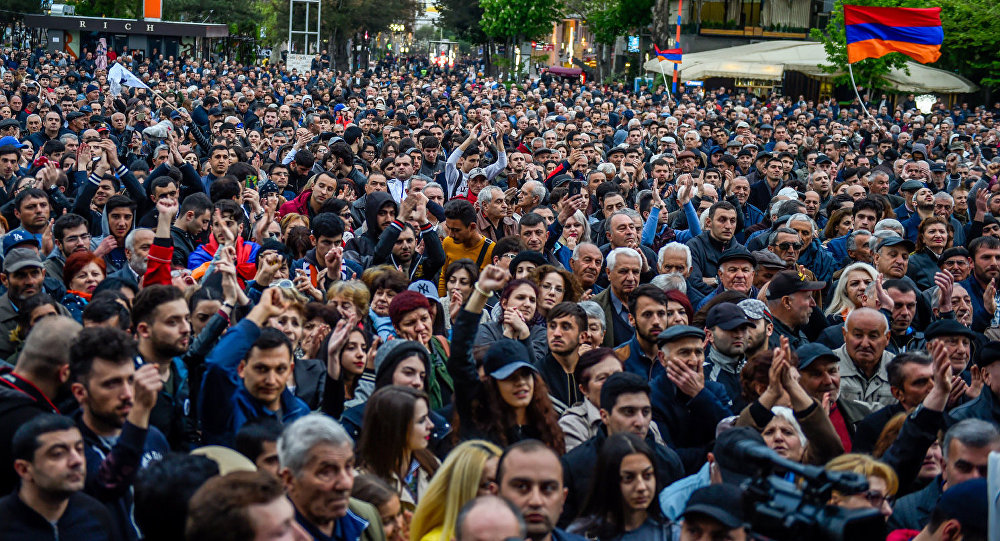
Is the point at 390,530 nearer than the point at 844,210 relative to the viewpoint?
Yes

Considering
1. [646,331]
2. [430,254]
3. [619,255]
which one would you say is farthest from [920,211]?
[646,331]

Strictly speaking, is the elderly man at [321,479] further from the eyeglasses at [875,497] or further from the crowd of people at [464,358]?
the eyeglasses at [875,497]

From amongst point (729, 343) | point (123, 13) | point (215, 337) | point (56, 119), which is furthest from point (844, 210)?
point (123, 13)

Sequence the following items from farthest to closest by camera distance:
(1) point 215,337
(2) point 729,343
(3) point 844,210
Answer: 1. (3) point 844,210
2. (2) point 729,343
3. (1) point 215,337

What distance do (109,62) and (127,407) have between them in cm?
3617

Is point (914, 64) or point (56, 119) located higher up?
point (914, 64)

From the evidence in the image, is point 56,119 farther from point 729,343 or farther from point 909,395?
point 909,395

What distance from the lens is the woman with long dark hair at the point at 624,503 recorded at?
178 inches

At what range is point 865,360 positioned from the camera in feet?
22.1

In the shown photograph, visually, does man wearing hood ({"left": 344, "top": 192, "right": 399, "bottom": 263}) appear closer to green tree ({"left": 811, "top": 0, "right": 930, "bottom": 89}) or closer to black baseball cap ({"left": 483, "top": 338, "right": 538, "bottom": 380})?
black baseball cap ({"left": 483, "top": 338, "right": 538, "bottom": 380})

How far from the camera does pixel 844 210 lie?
10.8 metres

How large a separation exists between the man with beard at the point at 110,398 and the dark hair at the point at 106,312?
3.57 feet

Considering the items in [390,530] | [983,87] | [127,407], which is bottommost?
[390,530]

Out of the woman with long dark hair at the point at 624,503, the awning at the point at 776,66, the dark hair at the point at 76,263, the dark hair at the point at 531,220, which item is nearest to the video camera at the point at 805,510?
the woman with long dark hair at the point at 624,503
